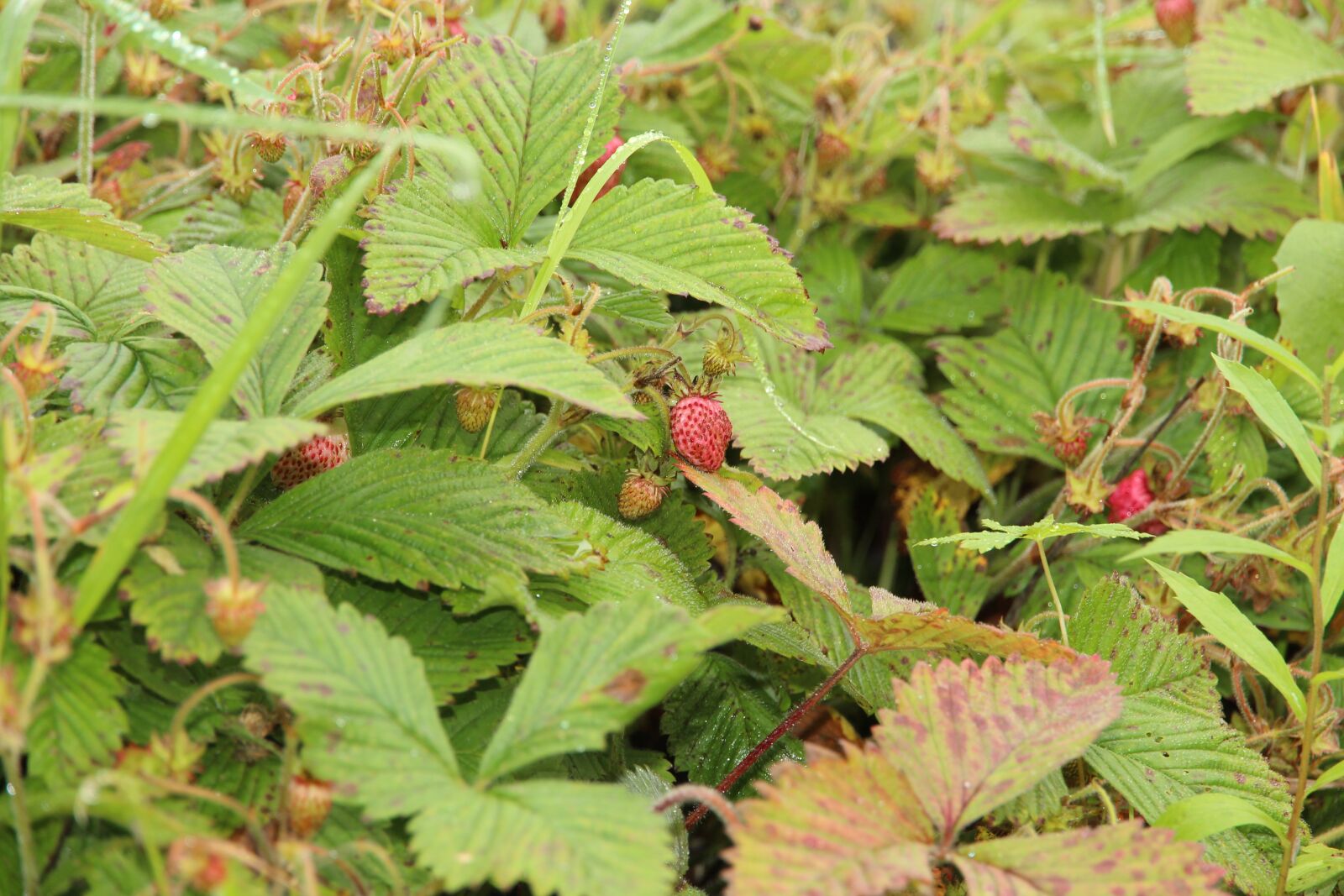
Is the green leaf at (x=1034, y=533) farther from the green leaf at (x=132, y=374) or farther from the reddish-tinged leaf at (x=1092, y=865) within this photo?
the green leaf at (x=132, y=374)

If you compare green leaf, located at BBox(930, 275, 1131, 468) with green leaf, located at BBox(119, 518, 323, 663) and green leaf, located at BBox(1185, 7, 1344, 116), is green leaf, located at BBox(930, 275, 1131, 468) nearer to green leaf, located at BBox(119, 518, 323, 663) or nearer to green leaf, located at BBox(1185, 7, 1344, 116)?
green leaf, located at BBox(1185, 7, 1344, 116)

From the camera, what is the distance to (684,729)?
3.55 ft

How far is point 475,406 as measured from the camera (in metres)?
1.00

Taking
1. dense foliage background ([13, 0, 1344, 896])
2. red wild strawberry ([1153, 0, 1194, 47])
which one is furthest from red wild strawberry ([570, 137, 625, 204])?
red wild strawberry ([1153, 0, 1194, 47])

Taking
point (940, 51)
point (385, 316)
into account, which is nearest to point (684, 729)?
point (385, 316)

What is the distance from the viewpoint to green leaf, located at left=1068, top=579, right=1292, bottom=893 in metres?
0.99

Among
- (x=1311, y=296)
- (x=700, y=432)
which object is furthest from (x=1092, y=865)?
(x=1311, y=296)

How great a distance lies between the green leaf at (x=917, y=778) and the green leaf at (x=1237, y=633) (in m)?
0.12

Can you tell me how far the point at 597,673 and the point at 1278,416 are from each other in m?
0.57

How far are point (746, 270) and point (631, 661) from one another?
1.33 ft

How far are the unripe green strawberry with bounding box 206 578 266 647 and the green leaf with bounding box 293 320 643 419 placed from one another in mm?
137

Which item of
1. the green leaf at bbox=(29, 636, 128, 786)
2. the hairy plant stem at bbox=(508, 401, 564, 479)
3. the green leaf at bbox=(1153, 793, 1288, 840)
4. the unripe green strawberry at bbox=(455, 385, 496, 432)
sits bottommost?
the green leaf at bbox=(1153, 793, 1288, 840)

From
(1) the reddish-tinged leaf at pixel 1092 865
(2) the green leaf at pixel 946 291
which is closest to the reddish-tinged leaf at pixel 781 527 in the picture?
(1) the reddish-tinged leaf at pixel 1092 865

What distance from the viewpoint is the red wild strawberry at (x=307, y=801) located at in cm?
75
